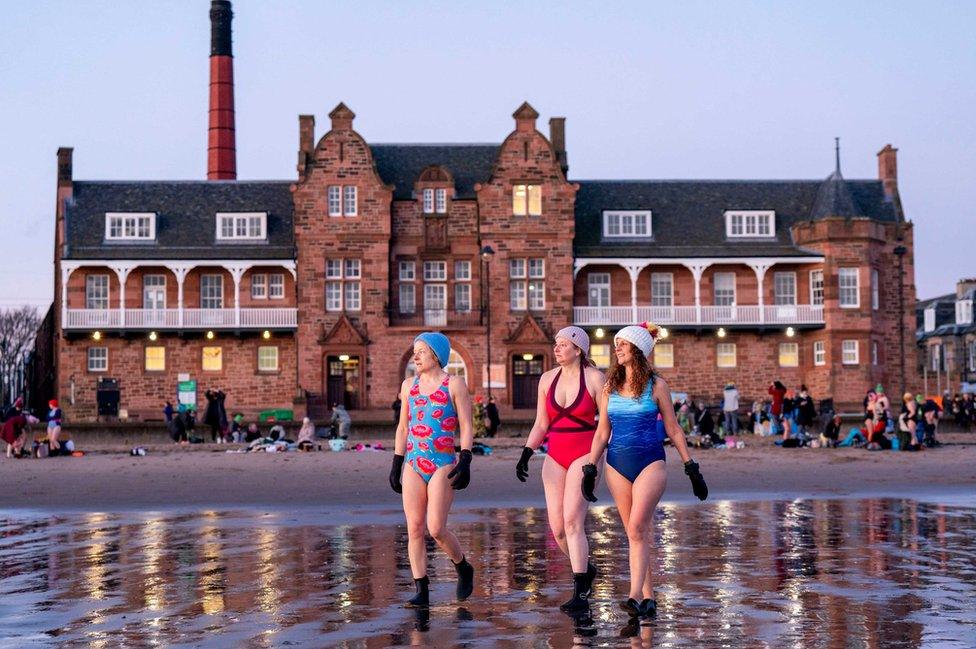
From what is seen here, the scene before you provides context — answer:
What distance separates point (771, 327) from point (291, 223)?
19951mm

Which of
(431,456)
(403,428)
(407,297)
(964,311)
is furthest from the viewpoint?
(964,311)

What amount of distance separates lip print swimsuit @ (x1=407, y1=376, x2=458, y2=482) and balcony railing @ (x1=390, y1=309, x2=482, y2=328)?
4530 centimetres

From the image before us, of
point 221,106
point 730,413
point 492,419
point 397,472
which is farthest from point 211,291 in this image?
point 397,472

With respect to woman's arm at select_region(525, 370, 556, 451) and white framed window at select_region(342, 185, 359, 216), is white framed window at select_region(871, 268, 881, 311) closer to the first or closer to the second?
white framed window at select_region(342, 185, 359, 216)

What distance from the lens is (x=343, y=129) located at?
55969 millimetres

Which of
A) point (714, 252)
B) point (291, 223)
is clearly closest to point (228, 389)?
point (291, 223)

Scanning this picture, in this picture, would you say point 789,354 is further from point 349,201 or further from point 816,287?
point 349,201

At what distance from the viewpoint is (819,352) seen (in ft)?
187

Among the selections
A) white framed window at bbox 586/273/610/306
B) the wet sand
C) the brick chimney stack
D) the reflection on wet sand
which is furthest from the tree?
the reflection on wet sand

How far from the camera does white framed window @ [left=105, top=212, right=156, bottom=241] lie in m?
57.5

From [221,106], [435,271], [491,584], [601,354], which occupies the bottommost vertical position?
[491,584]

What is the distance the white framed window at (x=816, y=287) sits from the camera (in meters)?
57.5

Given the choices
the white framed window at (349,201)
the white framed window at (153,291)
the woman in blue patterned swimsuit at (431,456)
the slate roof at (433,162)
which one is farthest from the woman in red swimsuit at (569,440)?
the white framed window at (153,291)

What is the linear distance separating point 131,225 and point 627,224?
20.3 meters
